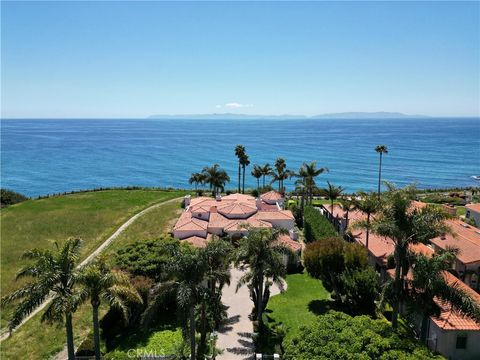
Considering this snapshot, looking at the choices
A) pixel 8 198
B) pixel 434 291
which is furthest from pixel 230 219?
pixel 8 198

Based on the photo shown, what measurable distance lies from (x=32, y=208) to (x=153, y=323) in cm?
4636

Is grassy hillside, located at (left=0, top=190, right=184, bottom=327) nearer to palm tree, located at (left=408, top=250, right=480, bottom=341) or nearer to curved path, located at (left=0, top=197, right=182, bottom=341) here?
curved path, located at (left=0, top=197, right=182, bottom=341)

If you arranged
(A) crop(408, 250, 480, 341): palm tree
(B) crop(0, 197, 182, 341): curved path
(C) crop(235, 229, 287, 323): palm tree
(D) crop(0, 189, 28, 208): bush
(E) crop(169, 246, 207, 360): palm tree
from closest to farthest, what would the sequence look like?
(E) crop(169, 246, 207, 360): palm tree → (A) crop(408, 250, 480, 341): palm tree → (C) crop(235, 229, 287, 323): palm tree → (B) crop(0, 197, 182, 341): curved path → (D) crop(0, 189, 28, 208): bush

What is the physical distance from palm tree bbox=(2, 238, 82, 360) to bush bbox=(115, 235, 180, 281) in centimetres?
900

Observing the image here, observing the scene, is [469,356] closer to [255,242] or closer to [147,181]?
[255,242]

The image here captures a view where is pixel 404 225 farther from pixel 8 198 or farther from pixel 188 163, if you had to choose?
pixel 188 163

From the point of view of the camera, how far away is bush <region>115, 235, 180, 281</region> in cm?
2777

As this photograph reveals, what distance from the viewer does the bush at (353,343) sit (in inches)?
602

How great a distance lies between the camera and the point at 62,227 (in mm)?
51656

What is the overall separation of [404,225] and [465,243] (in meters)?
17.8

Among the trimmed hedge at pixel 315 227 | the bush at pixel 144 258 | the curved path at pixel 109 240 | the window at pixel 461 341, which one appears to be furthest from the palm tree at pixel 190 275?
the trimmed hedge at pixel 315 227

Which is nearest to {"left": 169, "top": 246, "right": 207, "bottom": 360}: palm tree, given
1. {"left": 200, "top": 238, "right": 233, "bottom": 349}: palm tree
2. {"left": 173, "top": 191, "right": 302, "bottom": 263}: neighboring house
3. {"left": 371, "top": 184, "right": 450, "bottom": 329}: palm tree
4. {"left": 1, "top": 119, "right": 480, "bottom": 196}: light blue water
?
{"left": 200, "top": 238, "right": 233, "bottom": 349}: palm tree

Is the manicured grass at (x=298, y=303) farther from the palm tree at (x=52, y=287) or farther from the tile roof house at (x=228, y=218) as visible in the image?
the palm tree at (x=52, y=287)

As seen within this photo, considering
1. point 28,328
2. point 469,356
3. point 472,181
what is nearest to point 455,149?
point 472,181
